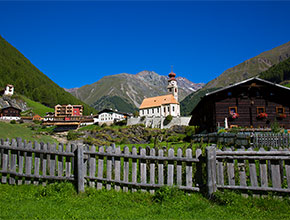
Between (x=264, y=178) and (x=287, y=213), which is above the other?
(x=264, y=178)

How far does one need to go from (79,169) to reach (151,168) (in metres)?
2.33

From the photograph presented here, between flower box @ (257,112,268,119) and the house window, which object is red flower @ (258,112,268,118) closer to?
flower box @ (257,112,268,119)

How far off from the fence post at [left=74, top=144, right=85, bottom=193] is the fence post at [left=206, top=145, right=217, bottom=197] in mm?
3866

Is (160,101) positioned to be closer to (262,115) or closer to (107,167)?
(262,115)

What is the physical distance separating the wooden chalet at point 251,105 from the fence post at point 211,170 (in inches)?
975

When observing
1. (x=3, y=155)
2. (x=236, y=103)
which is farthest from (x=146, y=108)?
(x=3, y=155)

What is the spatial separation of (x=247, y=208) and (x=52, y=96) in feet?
547

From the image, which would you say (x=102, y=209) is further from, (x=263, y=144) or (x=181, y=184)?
Result: (x=263, y=144)

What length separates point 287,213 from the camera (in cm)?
530

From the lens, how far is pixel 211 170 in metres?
6.20

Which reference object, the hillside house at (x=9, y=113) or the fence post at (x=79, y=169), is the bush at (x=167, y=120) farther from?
the fence post at (x=79, y=169)

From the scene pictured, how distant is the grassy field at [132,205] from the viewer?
5.27 metres

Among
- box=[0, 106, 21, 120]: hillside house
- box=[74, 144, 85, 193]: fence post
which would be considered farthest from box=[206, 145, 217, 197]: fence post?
box=[0, 106, 21, 120]: hillside house

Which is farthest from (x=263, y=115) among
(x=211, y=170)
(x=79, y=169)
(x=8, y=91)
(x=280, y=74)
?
(x=280, y=74)
